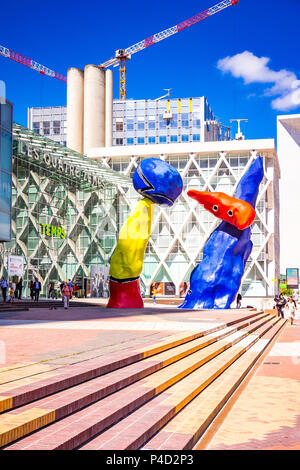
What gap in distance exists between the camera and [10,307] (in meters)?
26.3

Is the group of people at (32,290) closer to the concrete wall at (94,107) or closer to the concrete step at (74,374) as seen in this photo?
the concrete step at (74,374)

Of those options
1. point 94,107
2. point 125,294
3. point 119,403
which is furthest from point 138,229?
point 94,107

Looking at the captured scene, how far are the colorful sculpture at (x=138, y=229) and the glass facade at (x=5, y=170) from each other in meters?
5.63

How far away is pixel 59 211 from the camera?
159ft

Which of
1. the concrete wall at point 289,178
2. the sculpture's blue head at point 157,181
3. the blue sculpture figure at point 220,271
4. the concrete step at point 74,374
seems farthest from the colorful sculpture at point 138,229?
the concrete wall at point 289,178

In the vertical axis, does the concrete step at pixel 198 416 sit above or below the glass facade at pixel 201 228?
below

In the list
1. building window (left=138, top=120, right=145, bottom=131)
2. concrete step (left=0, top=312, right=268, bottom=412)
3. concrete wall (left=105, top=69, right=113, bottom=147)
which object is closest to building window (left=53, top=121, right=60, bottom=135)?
building window (left=138, top=120, right=145, bottom=131)

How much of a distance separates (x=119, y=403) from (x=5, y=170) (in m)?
23.7

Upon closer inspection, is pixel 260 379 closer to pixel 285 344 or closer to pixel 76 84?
pixel 285 344

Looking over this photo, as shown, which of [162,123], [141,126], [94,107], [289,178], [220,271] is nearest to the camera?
[220,271]

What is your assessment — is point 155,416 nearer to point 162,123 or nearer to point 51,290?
point 51,290

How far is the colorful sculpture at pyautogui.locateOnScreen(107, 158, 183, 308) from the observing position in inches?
1128

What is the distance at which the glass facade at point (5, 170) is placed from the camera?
28234mm

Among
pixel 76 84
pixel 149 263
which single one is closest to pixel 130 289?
pixel 149 263
